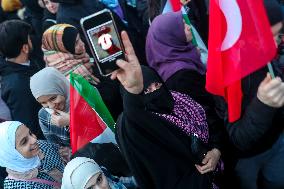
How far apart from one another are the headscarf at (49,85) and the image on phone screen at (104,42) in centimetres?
128

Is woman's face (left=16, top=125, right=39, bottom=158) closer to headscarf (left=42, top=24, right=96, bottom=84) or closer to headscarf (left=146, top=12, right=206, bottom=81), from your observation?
headscarf (left=42, top=24, right=96, bottom=84)

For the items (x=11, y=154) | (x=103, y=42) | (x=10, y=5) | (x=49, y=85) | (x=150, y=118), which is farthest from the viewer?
(x=10, y=5)

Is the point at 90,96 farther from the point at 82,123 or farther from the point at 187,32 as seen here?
the point at 187,32

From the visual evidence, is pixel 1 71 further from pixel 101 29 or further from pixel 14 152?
pixel 101 29

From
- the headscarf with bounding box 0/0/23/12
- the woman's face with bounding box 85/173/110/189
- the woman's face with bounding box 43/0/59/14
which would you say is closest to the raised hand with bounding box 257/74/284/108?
the woman's face with bounding box 85/173/110/189

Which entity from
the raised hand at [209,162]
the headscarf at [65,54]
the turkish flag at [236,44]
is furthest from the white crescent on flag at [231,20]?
the headscarf at [65,54]

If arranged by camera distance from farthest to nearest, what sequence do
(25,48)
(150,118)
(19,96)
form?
(25,48)
(19,96)
(150,118)

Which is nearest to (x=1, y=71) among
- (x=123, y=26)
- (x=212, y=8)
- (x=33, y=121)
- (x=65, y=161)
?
(x=33, y=121)

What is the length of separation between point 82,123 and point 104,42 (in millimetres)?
970

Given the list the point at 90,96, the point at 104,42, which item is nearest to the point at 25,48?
the point at 90,96

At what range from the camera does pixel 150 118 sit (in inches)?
78.9

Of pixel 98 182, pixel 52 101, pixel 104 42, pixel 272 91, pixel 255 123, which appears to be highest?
A: pixel 104 42

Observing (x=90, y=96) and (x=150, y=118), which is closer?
(x=150, y=118)

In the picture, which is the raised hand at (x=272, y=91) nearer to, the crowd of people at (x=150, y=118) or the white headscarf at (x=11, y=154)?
the crowd of people at (x=150, y=118)
